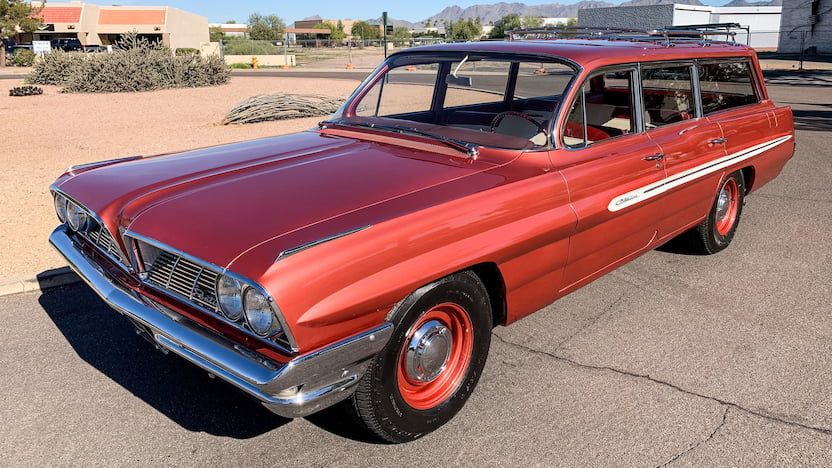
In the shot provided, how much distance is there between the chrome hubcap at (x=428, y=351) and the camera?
2898mm

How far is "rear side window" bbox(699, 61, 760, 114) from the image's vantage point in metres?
4.82

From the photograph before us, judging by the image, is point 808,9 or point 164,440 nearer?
point 164,440

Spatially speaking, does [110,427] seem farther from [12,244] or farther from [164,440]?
[12,244]

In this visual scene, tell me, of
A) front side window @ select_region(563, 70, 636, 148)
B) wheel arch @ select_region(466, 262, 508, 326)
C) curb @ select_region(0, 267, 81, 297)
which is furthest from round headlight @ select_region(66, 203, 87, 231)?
front side window @ select_region(563, 70, 636, 148)

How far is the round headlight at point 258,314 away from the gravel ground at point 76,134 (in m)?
3.31

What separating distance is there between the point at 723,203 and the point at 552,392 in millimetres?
2825

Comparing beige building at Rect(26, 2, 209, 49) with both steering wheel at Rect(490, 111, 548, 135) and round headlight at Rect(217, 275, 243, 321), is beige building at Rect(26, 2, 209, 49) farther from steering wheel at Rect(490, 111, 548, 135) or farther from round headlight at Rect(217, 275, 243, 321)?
round headlight at Rect(217, 275, 243, 321)

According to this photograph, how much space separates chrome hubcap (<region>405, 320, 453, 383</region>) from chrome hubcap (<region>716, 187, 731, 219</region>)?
10.2 feet

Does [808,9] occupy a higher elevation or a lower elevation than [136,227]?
higher

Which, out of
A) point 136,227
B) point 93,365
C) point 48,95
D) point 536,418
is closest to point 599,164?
point 536,418

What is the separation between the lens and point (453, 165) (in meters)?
3.36

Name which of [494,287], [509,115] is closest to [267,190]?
[494,287]

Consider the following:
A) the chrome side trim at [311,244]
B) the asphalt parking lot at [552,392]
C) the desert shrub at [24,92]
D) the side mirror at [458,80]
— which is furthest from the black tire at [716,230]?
the desert shrub at [24,92]

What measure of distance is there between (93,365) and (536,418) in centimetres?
243
